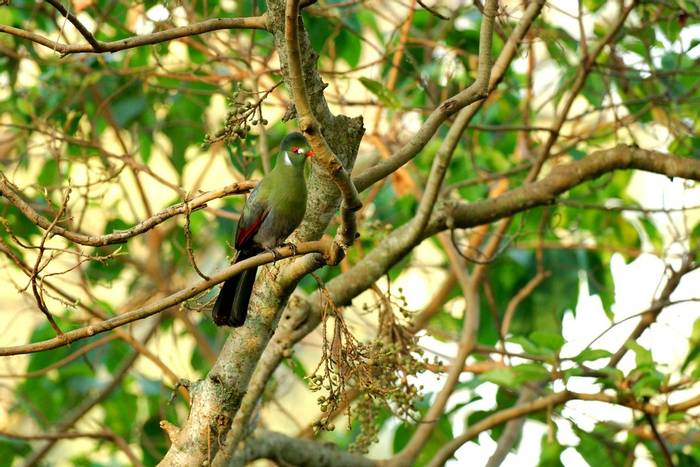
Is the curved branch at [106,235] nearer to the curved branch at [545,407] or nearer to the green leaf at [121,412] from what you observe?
the curved branch at [545,407]

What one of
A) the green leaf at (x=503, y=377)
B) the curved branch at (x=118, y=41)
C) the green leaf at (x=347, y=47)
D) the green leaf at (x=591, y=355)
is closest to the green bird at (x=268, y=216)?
the curved branch at (x=118, y=41)

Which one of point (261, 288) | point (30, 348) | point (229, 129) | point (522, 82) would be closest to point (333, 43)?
point (522, 82)

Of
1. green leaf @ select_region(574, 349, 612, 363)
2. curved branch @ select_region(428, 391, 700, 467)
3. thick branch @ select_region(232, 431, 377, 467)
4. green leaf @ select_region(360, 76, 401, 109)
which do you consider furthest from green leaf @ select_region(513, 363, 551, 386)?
green leaf @ select_region(360, 76, 401, 109)

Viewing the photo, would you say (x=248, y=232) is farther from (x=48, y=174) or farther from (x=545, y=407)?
(x=48, y=174)

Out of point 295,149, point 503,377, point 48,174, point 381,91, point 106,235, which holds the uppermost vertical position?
point 48,174

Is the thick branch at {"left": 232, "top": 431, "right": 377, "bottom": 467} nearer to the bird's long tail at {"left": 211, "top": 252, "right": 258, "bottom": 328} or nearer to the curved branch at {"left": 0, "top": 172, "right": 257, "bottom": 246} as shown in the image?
the bird's long tail at {"left": 211, "top": 252, "right": 258, "bottom": 328}

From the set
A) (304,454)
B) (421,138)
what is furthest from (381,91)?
(304,454)

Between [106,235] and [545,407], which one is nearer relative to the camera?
[106,235]

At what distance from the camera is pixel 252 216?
291cm

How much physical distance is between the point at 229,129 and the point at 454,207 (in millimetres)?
1187

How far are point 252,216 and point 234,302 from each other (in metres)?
0.32

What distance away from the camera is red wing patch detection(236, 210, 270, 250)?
290cm

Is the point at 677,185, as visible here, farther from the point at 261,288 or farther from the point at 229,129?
the point at 229,129

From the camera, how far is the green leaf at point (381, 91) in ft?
11.0
